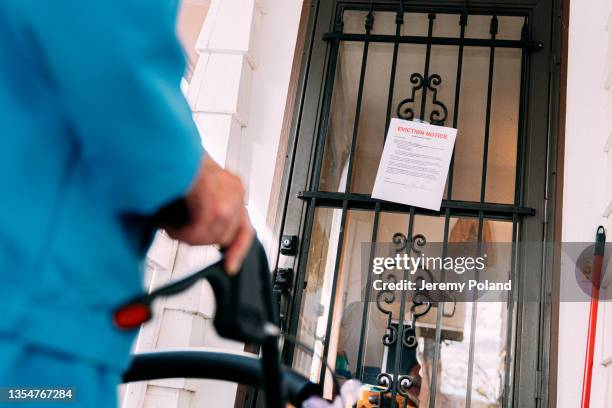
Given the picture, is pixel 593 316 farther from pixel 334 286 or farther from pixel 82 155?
pixel 82 155

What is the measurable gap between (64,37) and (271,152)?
2.05m

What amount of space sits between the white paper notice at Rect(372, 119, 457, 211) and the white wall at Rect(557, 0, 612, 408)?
1.36 ft

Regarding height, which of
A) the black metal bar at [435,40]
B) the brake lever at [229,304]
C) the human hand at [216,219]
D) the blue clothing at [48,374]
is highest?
the black metal bar at [435,40]

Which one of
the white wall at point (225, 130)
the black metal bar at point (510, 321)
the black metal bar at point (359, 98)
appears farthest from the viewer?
the black metal bar at point (359, 98)

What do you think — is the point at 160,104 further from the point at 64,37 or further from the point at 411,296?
the point at 411,296

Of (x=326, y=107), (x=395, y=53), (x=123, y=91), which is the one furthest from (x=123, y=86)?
(x=395, y=53)

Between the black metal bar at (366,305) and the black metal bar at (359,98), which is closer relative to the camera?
the black metal bar at (366,305)

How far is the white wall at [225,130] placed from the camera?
221cm

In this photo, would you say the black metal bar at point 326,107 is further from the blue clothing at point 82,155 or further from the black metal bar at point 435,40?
the blue clothing at point 82,155

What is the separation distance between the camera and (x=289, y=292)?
228cm

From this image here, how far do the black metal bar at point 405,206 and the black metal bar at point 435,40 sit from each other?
0.63 metres

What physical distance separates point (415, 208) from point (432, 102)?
434 mm

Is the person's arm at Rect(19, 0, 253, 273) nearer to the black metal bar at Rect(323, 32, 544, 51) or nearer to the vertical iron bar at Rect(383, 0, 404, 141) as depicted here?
the vertical iron bar at Rect(383, 0, 404, 141)

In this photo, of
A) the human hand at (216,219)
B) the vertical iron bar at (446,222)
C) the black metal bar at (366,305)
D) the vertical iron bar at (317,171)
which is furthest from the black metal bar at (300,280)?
the human hand at (216,219)
